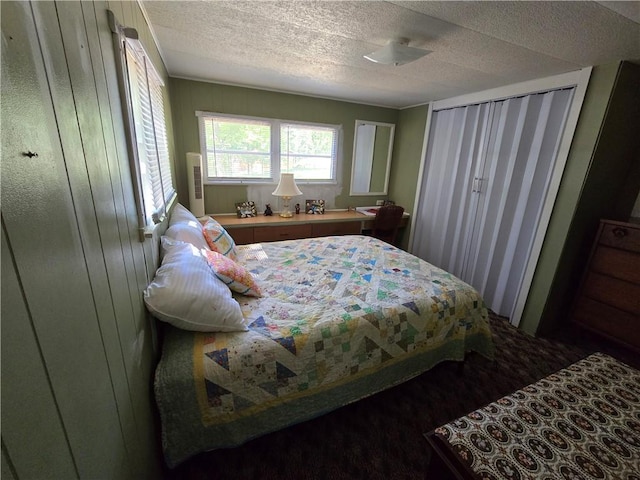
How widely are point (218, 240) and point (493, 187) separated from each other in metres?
2.79

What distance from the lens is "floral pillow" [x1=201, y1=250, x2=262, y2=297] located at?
5.00 feet

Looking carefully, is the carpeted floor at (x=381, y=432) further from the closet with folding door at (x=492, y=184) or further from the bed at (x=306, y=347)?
the closet with folding door at (x=492, y=184)

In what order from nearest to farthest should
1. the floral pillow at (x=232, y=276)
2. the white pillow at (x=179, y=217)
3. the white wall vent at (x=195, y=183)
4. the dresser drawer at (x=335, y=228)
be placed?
the floral pillow at (x=232, y=276) < the white pillow at (x=179, y=217) < the white wall vent at (x=195, y=183) < the dresser drawer at (x=335, y=228)

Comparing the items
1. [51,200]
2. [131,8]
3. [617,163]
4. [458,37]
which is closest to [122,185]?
[51,200]

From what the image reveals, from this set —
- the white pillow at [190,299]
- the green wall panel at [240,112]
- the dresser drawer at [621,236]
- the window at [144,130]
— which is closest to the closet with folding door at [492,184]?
the dresser drawer at [621,236]

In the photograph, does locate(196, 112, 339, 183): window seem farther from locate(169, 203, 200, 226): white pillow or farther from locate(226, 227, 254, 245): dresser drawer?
locate(169, 203, 200, 226): white pillow

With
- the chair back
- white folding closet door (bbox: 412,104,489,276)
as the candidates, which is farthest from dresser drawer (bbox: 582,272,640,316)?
the chair back

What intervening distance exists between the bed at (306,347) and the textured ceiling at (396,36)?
1581 millimetres

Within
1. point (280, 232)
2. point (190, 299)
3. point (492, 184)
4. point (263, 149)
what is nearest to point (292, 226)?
point (280, 232)

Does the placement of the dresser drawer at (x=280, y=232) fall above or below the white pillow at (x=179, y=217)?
below

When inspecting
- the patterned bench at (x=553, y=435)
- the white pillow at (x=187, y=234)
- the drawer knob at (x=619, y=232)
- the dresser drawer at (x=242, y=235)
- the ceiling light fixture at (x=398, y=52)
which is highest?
the ceiling light fixture at (x=398, y=52)

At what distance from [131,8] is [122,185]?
1.00 m

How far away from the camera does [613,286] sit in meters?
2.11

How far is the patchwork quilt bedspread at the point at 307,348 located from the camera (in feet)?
3.73
